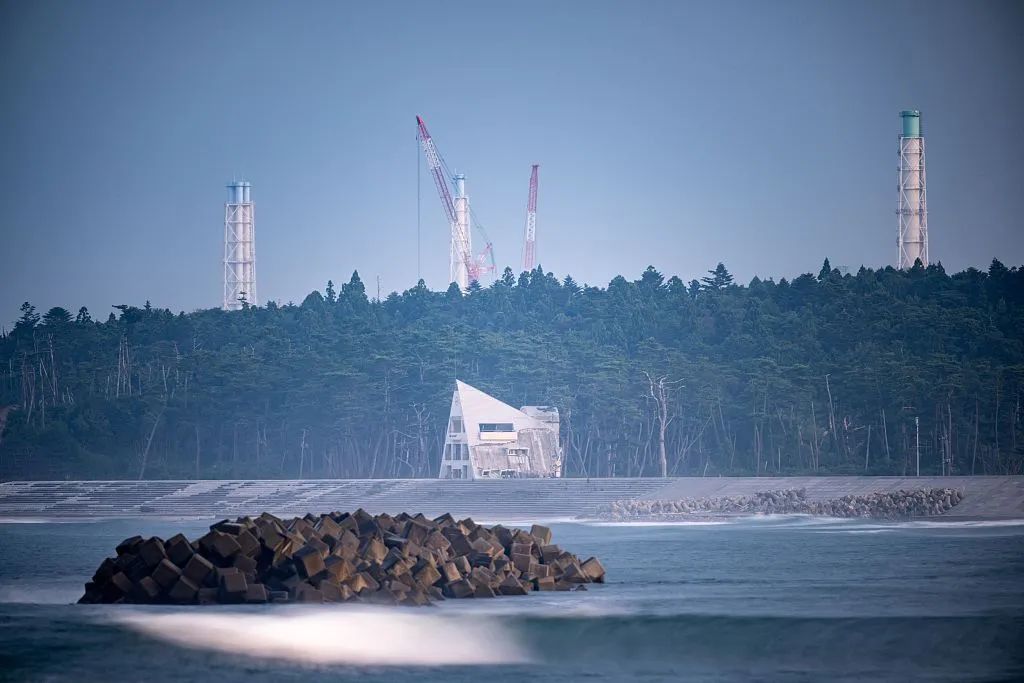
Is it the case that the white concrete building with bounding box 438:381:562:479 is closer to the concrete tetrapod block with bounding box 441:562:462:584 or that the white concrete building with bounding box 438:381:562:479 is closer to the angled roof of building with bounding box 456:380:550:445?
the angled roof of building with bounding box 456:380:550:445

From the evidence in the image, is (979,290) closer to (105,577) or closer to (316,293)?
(316,293)

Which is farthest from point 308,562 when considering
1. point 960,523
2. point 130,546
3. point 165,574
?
point 960,523

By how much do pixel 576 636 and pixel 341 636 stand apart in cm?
446

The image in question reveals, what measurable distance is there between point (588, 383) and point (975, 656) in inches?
3942

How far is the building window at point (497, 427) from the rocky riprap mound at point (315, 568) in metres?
68.1

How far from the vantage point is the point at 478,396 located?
111 meters

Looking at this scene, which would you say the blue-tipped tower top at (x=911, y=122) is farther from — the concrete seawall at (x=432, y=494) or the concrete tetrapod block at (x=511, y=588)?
the concrete tetrapod block at (x=511, y=588)

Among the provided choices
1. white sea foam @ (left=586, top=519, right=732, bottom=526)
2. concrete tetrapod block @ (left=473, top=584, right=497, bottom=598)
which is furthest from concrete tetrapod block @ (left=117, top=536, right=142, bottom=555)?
white sea foam @ (left=586, top=519, right=732, bottom=526)

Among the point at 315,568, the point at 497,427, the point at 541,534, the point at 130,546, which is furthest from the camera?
the point at 497,427

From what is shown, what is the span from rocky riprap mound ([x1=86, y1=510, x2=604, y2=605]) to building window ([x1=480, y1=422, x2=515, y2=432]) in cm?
6807

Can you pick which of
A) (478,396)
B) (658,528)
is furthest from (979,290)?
(658,528)

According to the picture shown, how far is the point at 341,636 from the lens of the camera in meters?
30.9

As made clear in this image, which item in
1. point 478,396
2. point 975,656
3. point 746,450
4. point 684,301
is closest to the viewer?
point 975,656

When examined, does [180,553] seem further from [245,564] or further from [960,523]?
[960,523]
